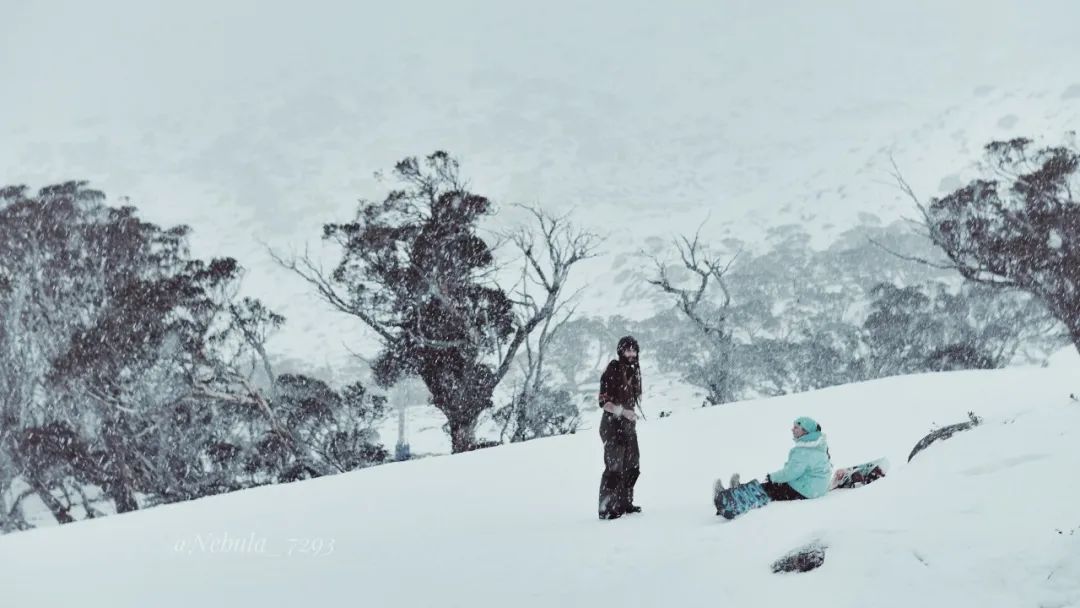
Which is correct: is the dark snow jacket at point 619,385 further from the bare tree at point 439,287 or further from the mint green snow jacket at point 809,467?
the bare tree at point 439,287

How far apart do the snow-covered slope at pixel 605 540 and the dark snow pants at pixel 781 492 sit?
260 mm

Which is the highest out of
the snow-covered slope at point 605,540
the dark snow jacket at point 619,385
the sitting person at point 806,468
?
the dark snow jacket at point 619,385

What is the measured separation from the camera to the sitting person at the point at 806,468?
4930 millimetres

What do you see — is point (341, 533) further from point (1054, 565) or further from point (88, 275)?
point (88, 275)

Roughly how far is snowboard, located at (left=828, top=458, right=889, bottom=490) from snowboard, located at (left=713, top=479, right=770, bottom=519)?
2.62 ft

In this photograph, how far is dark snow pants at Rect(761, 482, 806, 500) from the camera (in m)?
4.98

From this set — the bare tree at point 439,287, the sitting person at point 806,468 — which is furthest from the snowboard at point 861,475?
the bare tree at point 439,287

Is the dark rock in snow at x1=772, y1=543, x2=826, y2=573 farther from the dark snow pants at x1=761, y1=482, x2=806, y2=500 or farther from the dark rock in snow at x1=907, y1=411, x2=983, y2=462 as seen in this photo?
the dark rock in snow at x1=907, y1=411, x2=983, y2=462

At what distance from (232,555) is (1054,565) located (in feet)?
17.1

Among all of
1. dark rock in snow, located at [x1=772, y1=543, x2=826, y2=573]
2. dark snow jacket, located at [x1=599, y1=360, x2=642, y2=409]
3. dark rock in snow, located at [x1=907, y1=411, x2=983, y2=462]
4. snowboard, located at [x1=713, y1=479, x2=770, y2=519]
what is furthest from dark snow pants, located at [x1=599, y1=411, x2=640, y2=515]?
dark rock in snow, located at [x1=907, y1=411, x2=983, y2=462]

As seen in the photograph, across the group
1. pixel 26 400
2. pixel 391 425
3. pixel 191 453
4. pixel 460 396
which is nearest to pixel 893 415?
pixel 460 396

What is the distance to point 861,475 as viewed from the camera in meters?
5.15

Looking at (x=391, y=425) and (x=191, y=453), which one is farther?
(x=391, y=425)

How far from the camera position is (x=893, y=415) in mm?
9492
